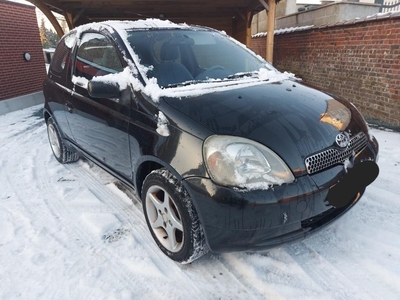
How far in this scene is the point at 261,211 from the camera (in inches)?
66.4

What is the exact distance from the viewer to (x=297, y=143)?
1814 mm

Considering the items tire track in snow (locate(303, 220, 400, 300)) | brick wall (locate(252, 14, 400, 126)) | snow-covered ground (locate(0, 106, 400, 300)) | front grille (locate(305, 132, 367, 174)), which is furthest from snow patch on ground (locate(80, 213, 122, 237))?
brick wall (locate(252, 14, 400, 126))

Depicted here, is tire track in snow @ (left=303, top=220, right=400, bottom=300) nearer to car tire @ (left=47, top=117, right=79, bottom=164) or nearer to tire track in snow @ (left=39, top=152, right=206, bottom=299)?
tire track in snow @ (left=39, top=152, right=206, bottom=299)

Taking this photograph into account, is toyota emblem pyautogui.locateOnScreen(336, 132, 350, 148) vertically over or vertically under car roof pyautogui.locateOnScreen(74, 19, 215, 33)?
under

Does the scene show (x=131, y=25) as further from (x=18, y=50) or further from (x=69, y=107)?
(x=18, y=50)

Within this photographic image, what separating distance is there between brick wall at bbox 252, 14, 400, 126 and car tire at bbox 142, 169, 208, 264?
4459 millimetres

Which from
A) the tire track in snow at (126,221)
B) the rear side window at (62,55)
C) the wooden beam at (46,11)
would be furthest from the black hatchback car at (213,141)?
the wooden beam at (46,11)

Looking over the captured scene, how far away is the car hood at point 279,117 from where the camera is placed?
1.79m

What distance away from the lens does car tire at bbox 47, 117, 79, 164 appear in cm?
396

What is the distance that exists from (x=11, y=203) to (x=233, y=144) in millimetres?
2619

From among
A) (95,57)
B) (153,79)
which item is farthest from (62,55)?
(153,79)

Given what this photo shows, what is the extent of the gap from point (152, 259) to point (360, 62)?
5166 mm

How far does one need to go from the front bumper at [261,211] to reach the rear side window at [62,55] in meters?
2.44

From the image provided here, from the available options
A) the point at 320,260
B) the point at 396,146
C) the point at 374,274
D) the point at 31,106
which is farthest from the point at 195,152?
the point at 31,106
